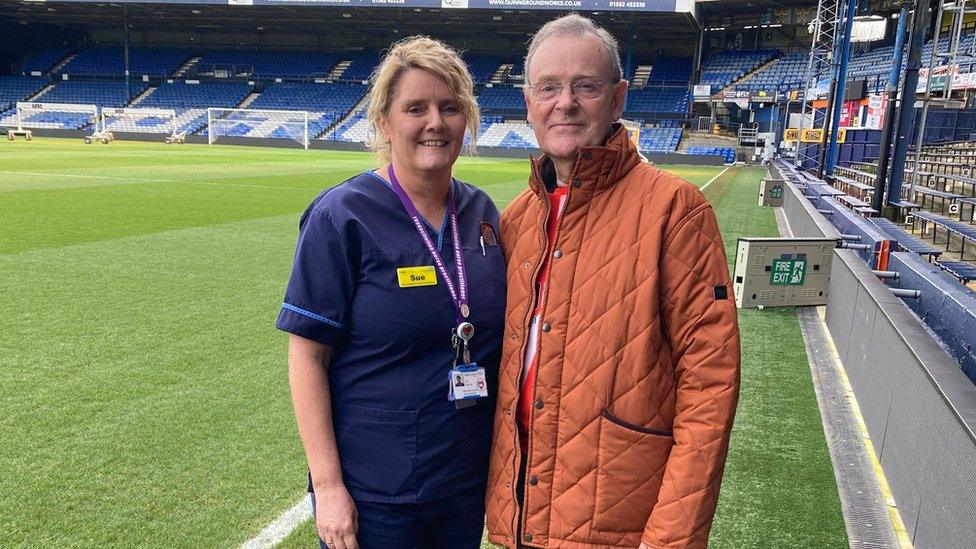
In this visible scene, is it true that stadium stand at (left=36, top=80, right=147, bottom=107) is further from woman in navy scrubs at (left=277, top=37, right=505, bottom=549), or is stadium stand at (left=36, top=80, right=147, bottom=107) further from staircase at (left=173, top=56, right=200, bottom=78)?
woman in navy scrubs at (left=277, top=37, right=505, bottom=549)

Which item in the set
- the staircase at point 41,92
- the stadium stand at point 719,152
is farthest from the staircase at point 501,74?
the staircase at point 41,92

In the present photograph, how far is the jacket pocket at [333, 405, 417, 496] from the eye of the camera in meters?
1.73

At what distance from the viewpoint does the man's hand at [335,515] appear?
173 cm

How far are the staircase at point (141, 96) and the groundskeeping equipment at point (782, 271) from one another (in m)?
50.2

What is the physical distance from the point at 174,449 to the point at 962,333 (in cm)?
375

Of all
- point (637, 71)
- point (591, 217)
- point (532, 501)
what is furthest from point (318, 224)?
point (637, 71)

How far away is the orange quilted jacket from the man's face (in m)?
0.06

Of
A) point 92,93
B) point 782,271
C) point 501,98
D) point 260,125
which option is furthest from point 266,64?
point 782,271

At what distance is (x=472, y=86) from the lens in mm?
1910

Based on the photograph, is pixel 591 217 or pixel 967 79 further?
pixel 967 79

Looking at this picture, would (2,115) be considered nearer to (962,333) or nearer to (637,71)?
(637,71)

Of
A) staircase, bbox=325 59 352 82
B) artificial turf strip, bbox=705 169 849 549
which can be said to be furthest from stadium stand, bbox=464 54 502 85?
artificial turf strip, bbox=705 169 849 549

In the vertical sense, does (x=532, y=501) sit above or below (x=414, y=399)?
below

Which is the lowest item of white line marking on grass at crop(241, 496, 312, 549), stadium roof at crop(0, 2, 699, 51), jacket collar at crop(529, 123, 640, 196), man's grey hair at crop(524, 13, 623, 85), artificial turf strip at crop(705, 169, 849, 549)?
artificial turf strip at crop(705, 169, 849, 549)
